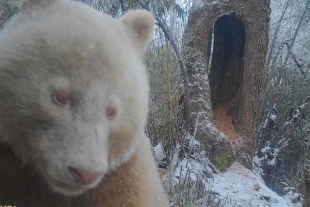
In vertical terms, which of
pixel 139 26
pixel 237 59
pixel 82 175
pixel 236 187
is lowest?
pixel 236 187

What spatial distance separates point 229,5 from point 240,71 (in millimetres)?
1001

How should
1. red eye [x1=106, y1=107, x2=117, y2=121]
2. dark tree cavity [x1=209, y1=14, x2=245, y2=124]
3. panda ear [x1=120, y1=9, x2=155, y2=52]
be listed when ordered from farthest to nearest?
1. dark tree cavity [x1=209, y1=14, x2=245, y2=124]
2. panda ear [x1=120, y1=9, x2=155, y2=52]
3. red eye [x1=106, y1=107, x2=117, y2=121]

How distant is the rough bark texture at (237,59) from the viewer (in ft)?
21.9

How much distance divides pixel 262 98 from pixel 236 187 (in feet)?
15.7

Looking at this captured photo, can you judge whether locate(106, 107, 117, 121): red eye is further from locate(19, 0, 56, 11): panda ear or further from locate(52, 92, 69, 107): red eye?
locate(19, 0, 56, 11): panda ear

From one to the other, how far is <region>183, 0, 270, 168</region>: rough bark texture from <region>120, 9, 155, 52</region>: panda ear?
4235mm

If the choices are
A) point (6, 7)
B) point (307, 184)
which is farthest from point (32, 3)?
point (6, 7)

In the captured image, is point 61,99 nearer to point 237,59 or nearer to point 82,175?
point 82,175

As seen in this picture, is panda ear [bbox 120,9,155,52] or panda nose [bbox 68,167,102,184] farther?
panda ear [bbox 120,9,155,52]

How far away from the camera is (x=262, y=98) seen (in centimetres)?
1041

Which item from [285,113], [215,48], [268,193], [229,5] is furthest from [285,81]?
[268,193]

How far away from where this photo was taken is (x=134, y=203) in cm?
191

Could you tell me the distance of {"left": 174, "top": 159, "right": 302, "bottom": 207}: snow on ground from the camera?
5.57m

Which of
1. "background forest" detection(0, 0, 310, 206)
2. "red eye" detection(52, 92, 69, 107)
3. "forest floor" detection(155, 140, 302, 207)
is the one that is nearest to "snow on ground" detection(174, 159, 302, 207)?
"forest floor" detection(155, 140, 302, 207)
